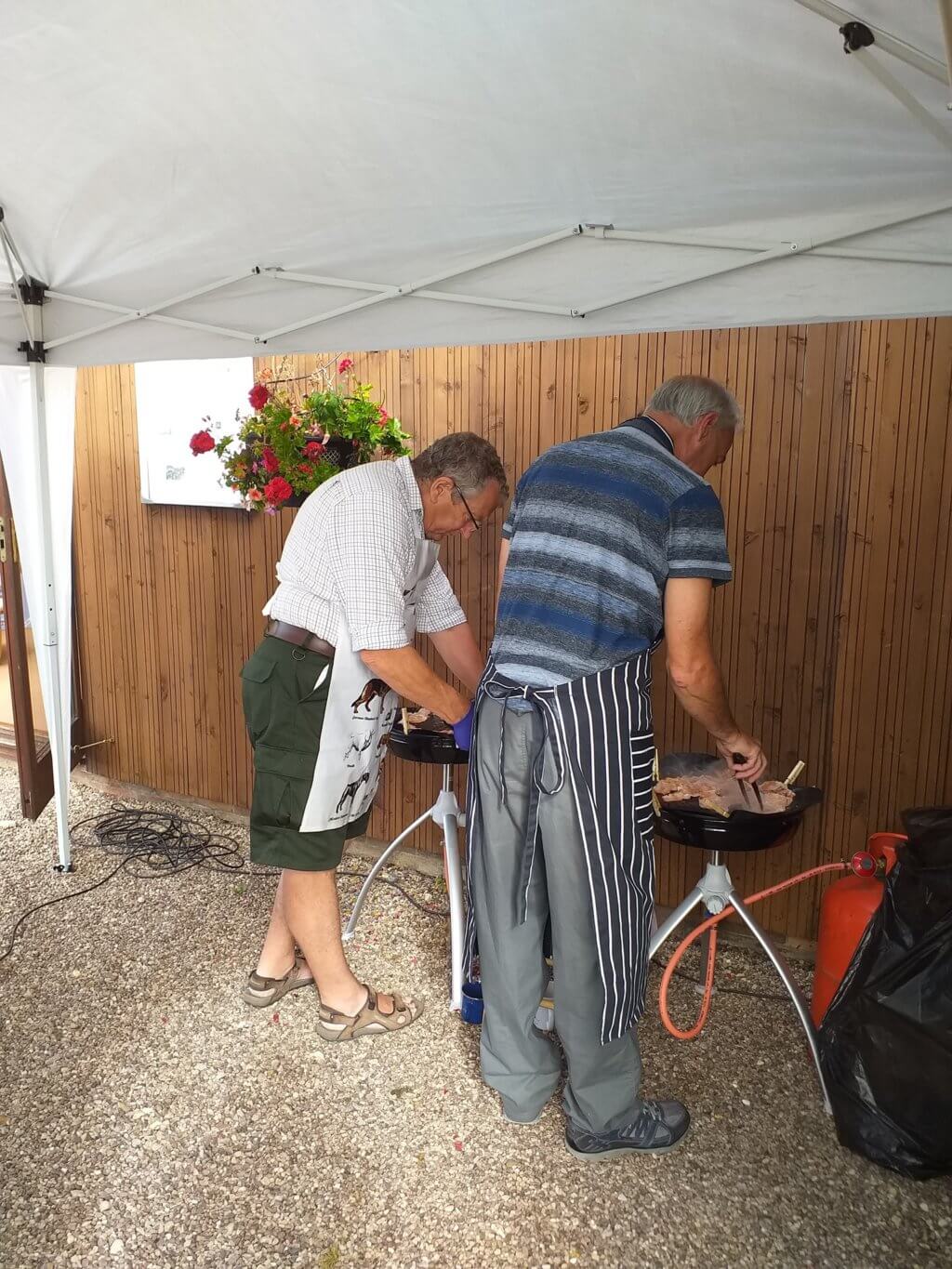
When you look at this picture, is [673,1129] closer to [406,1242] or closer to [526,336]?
[406,1242]

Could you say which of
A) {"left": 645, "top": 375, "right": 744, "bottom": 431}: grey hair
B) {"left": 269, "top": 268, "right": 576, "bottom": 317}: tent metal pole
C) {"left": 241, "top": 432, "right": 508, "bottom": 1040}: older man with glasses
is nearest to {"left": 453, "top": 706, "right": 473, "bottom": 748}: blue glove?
{"left": 241, "top": 432, "right": 508, "bottom": 1040}: older man with glasses

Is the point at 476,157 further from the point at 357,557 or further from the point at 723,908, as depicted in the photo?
the point at 723,908

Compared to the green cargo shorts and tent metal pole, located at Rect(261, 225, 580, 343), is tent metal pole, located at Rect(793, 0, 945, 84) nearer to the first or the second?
tent metal pole, located at Rect(261, 225, 580, 343)

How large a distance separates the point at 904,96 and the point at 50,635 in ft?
9.65

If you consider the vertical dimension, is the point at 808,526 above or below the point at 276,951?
above

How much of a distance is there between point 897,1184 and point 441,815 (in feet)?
4.59

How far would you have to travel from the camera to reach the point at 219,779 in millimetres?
4039

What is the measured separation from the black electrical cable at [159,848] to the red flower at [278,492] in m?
1.52

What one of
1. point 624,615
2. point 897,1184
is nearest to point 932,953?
point 897,1184

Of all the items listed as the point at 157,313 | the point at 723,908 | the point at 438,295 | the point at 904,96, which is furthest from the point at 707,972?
the point at 157,313

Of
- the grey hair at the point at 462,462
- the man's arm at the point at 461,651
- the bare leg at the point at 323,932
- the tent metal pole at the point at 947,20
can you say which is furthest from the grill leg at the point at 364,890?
the tent metal pole at the point at 947,20

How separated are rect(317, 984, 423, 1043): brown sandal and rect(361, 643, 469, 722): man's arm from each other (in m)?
0.90

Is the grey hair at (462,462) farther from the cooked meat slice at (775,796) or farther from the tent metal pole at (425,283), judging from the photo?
the cooked meat slice at (775,796)

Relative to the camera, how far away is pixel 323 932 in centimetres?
249
